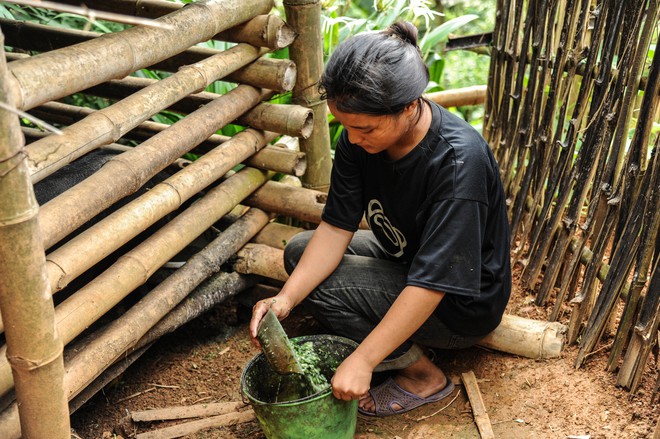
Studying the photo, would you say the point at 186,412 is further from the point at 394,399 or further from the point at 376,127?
the point at 376,127

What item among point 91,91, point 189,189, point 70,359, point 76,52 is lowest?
point 70,359

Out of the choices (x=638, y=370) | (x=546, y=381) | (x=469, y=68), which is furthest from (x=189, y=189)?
(x=469, y=68)

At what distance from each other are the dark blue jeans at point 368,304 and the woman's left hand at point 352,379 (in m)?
0.42

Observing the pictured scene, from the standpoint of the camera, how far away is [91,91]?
11.2ft

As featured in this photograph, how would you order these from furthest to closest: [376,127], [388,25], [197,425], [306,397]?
[388,25], [197,425], [306,397], [376,127]

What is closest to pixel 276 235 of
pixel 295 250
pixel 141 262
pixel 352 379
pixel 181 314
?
pixel 295 250

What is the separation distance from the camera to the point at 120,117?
7.88 feet

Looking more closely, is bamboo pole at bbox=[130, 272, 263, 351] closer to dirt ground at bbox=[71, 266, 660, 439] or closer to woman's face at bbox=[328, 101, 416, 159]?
dirt ground at bbox=[71, 266, 660, 439]

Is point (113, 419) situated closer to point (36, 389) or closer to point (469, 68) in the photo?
point (36, 389)

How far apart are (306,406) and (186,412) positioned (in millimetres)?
848

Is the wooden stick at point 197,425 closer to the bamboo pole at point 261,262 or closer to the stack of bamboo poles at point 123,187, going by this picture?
the stack of bamboo poles at point 123,187

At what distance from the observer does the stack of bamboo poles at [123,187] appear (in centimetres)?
180

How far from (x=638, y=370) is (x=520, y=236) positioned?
4.16 ft

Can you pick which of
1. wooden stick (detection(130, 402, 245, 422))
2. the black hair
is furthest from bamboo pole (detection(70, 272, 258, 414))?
the black hair
